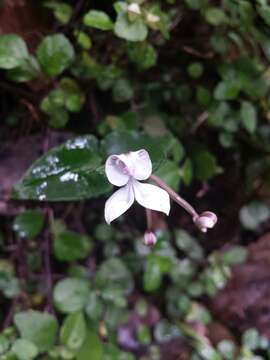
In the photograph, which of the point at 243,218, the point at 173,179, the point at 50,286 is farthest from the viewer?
the point at 243,218

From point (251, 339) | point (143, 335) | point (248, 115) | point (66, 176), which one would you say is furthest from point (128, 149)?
point (251, 339)

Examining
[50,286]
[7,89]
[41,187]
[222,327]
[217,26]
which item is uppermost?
[217,26]

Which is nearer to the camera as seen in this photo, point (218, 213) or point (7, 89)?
point (7, 89)

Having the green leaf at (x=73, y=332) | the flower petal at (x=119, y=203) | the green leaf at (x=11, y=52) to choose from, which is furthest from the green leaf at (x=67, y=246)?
the flower petal at (x=119, y=203)

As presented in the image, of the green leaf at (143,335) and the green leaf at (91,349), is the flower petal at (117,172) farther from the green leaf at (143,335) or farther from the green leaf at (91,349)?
the green leaf at (143,335)

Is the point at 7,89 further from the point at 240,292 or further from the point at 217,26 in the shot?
the point at 240,292

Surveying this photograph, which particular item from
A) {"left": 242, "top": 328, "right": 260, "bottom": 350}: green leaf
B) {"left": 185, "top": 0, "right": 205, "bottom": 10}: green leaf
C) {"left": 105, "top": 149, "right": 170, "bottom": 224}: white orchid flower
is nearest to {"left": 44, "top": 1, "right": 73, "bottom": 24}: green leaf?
{"left": 185, "top": 0, "right": 205, "bottom": 10}: green leaf

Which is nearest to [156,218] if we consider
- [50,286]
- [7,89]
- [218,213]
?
[218,213]

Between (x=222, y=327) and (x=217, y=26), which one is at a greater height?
(x=217, y=26)
